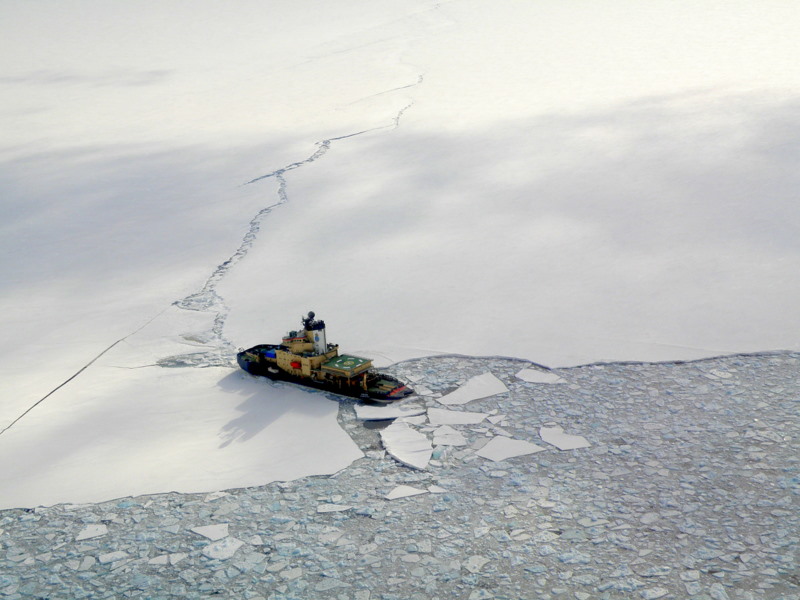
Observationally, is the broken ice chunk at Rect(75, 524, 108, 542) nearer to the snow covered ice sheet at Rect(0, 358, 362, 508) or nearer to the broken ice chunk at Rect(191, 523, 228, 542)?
the snow covered ice sheet at Rect(0, 358, 362, 508)

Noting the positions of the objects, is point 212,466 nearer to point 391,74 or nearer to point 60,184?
point 60,184

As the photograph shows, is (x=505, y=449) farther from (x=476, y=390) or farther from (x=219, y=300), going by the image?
(x=219, y=300)

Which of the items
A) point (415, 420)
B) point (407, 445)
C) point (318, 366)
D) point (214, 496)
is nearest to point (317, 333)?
point (318, 366)

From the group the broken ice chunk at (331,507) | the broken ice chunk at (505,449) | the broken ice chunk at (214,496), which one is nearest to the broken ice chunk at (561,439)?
the broken ice chunk at (505,449)

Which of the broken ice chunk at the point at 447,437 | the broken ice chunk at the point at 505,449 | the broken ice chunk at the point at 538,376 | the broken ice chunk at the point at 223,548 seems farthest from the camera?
the broken ice chunk at the point at 538,376

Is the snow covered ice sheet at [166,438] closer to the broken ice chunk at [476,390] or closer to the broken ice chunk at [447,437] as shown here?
the broken ice chunk at [447,437]

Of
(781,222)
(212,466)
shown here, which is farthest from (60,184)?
(781,222)
